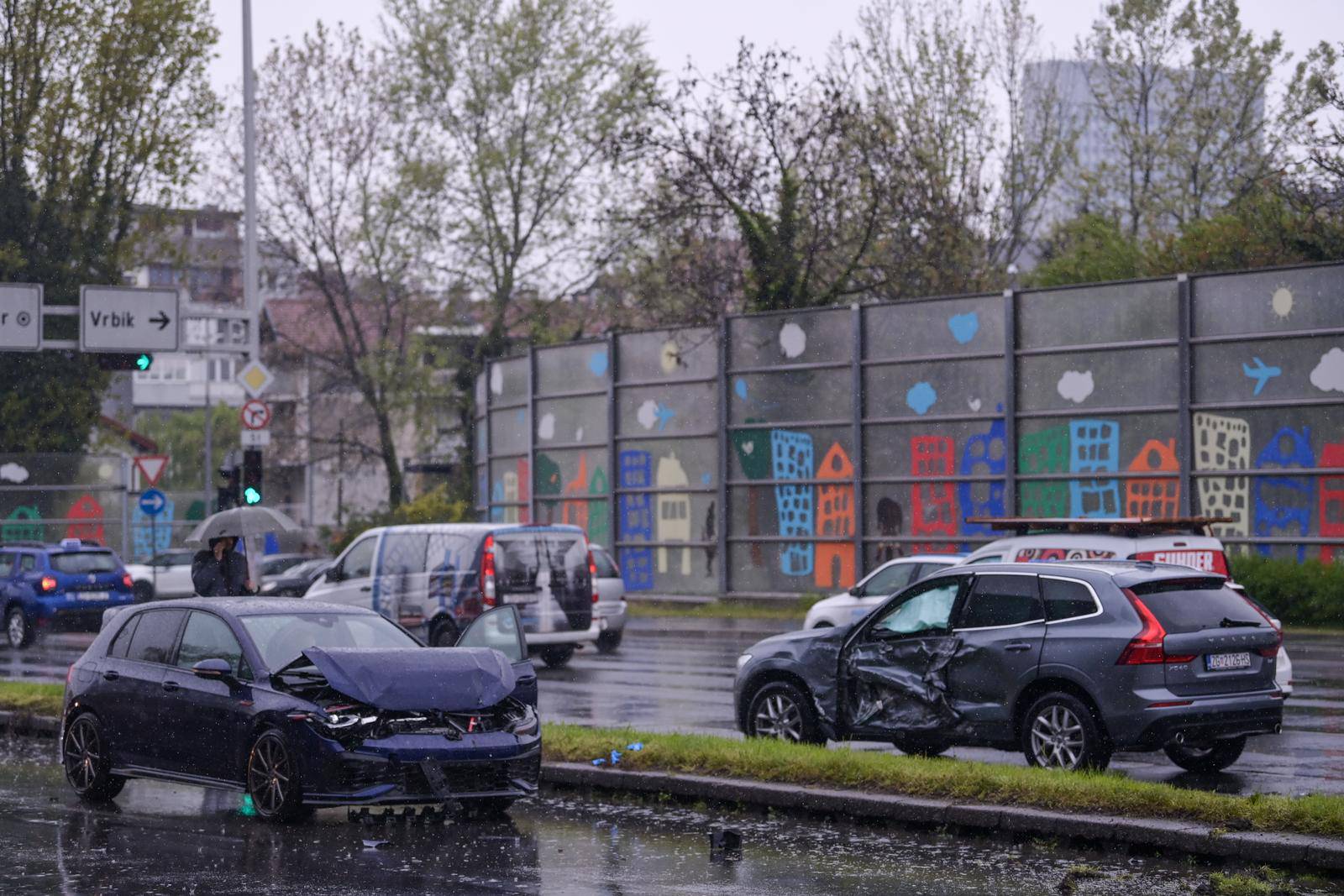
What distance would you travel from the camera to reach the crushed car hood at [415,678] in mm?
10797

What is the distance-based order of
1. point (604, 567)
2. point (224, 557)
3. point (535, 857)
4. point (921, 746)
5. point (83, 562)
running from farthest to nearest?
point (83, 562) < point (604, 567) < point (224, 557) < point (921, 746) < point (535, 857)

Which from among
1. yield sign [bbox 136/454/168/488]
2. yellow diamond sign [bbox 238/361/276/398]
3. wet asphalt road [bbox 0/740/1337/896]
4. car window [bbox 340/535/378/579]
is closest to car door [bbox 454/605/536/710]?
wet asphalt road [bbox 0/740/1337/896]

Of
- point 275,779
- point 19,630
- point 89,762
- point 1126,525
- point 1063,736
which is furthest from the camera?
point 19,630

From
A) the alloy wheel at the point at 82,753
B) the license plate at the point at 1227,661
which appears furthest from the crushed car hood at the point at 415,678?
the license plate at the point at 1227,661

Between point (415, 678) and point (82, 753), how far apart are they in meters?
2.95

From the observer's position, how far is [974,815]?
10461mm

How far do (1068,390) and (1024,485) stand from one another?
1.71m

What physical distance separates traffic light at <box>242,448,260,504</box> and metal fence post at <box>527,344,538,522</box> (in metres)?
15.9

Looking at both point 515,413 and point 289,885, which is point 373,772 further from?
point 515,413

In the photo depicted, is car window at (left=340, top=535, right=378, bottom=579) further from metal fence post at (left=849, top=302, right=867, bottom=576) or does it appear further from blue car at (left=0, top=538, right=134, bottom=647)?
metal fence post at (left=849, top=302, right=867, bottom=576)

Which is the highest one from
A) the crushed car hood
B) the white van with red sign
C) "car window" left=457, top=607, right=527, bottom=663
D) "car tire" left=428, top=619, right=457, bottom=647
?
the white van with red sign

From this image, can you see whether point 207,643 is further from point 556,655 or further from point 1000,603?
point 556,655

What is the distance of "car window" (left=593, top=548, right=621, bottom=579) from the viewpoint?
2602 centimetres

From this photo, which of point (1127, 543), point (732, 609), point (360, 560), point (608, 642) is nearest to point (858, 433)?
point (732, 609)
